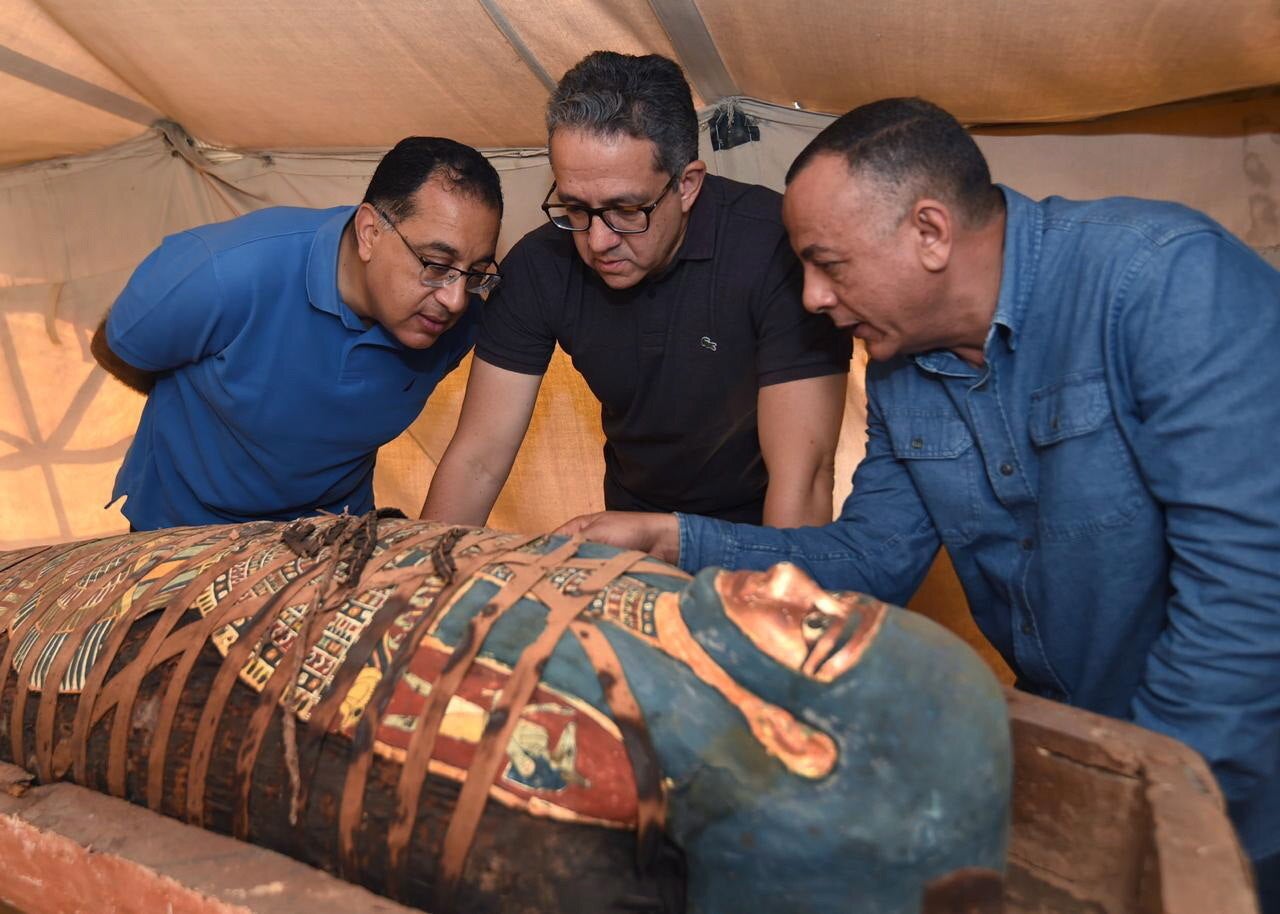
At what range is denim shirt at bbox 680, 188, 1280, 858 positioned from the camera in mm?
1417

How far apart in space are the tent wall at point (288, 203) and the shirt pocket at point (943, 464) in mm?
1338

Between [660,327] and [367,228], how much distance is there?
65cm

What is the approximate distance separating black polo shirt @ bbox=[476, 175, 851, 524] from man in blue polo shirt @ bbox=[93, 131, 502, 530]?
6.0 inches

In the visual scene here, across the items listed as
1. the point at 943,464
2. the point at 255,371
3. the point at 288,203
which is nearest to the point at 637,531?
the point at 943,464

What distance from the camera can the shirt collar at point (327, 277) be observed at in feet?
7.34

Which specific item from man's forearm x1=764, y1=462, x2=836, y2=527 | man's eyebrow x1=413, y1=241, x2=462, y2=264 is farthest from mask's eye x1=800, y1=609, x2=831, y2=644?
man's eyebrow x1=413, y1=241, x2=462, y2=264

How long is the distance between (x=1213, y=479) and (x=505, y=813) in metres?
1.03

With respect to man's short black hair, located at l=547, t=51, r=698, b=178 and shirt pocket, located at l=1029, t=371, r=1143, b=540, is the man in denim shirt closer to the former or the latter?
shirt pocket, located at l=1029, t=371, r=1143, b=540

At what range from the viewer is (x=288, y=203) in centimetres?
399

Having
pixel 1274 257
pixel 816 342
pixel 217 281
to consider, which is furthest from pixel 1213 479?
pixel 217 281

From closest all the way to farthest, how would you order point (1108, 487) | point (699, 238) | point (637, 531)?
1. point (1108, 487)
2. point (637, 531)
3. point (699, 238)

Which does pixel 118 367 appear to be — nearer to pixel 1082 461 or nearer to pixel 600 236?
pixel 600 236

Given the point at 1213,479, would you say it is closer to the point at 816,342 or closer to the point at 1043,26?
the point at 816,342

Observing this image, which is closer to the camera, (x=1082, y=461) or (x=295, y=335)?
(x=1082, y=461)
